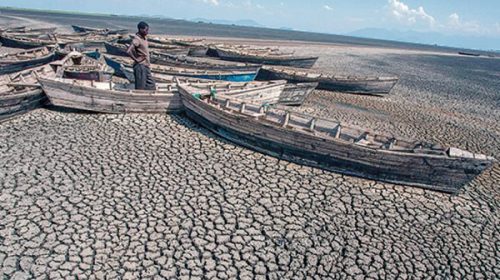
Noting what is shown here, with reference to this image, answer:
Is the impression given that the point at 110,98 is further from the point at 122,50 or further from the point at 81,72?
the point at 122,50

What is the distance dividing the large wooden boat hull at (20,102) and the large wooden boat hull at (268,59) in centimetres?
1796

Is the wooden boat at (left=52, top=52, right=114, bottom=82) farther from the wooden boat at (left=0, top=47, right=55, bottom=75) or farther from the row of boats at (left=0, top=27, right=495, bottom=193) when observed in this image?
the wooden boat at (left=0, top=47, right=55, bottom=75)

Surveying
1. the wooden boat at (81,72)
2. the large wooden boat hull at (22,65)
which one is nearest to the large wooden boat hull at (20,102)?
the wooden boat at (81,72)

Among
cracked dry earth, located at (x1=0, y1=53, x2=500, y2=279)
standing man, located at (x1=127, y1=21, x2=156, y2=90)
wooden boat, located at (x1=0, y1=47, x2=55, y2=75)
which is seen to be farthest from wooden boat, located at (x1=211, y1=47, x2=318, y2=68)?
cracked dry earth, located at (x1=0, y1=53, x2=500, y2=279)

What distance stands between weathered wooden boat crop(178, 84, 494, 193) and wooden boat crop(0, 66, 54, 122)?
20.3ft

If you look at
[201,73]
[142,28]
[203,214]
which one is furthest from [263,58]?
[203,214]

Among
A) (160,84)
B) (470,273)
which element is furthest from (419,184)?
(160,84)

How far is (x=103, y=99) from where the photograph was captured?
488 inches

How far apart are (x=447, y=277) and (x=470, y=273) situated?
60cm

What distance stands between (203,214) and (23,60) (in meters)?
16.8

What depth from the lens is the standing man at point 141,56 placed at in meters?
11.3

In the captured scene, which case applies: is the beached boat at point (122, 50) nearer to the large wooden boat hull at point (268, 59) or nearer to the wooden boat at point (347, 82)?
the large wooden boat hull at point (268, 59)

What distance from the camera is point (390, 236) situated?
714 centimetres

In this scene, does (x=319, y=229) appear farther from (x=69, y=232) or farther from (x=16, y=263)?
(x=16, y=263)
